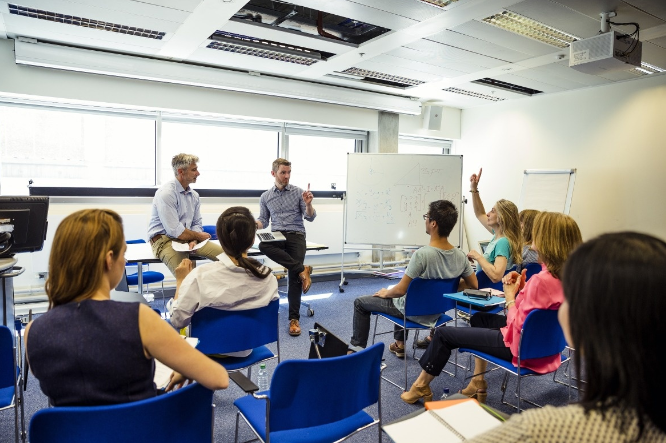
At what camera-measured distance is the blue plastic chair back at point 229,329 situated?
7.29ft

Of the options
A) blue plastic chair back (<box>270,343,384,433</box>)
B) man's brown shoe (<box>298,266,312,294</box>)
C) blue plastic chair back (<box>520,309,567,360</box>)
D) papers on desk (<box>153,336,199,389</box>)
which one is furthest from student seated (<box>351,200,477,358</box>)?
papers on desk (<box>153,336,199,389</box>)

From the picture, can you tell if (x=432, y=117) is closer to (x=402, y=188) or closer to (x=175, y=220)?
(x=402, y=188)

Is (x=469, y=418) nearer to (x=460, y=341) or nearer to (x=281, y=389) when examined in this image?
(x=281, y=389)

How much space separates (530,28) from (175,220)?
3.55 metres

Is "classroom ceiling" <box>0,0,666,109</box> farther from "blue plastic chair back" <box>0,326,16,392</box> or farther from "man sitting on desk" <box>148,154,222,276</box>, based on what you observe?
"blue plastic chair back" <box>0,326,16,392</box>

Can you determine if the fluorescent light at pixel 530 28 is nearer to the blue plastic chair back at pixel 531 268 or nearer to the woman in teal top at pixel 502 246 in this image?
the woman in teal top at pixel 502 246

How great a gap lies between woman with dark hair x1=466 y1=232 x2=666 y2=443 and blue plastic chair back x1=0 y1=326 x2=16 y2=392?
178 centimetres

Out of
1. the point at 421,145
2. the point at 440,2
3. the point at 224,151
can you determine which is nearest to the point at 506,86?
the point at 421,145

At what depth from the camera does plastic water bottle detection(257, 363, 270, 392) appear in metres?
3.10

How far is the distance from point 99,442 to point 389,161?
5129 mm

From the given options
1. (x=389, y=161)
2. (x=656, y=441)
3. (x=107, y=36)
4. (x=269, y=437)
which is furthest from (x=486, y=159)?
(x=656, y=441)

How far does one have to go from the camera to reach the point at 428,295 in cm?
297

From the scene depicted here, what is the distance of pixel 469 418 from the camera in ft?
4.01

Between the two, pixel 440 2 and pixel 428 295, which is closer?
pixel 428 295
